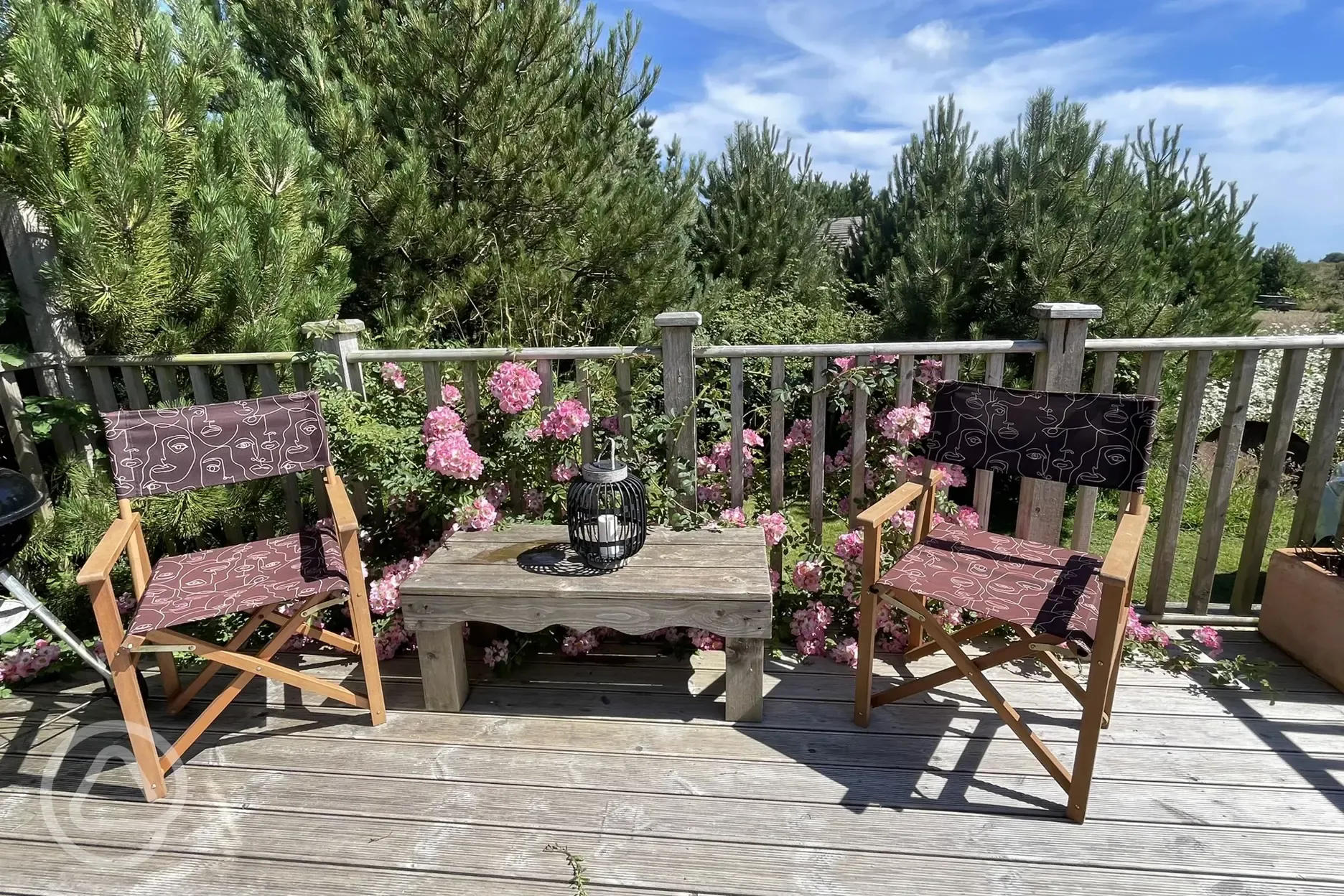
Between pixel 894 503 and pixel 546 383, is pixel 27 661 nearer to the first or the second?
pixel 546 383

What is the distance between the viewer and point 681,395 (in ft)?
7.97

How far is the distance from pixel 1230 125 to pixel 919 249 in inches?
99.1

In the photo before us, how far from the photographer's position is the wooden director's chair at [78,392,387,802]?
5.80ft

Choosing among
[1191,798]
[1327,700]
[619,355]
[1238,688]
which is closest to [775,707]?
[1191,798]

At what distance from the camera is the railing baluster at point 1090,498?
7.60ft

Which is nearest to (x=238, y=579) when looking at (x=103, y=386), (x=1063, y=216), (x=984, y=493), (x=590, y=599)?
(x=590, y=599)

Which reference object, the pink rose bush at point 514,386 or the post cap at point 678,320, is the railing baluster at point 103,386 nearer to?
the pink rose bush at point 514,386

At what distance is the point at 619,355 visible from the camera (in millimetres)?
2402

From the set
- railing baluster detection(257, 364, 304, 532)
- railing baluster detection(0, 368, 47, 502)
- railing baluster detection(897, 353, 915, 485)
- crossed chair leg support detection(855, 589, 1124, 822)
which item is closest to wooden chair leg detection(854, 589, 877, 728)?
crossed chair leg support detection(855, 589, 1124, 822)

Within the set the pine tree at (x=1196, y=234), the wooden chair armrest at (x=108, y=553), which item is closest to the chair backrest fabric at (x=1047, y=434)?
the wooden chair armrest at (x=108, y=553)

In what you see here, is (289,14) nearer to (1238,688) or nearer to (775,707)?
(775,707)

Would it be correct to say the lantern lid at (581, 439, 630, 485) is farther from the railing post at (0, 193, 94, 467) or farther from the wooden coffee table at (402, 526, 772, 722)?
the railing post at (0, 193, 94, 467)

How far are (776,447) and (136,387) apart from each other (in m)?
2.37
